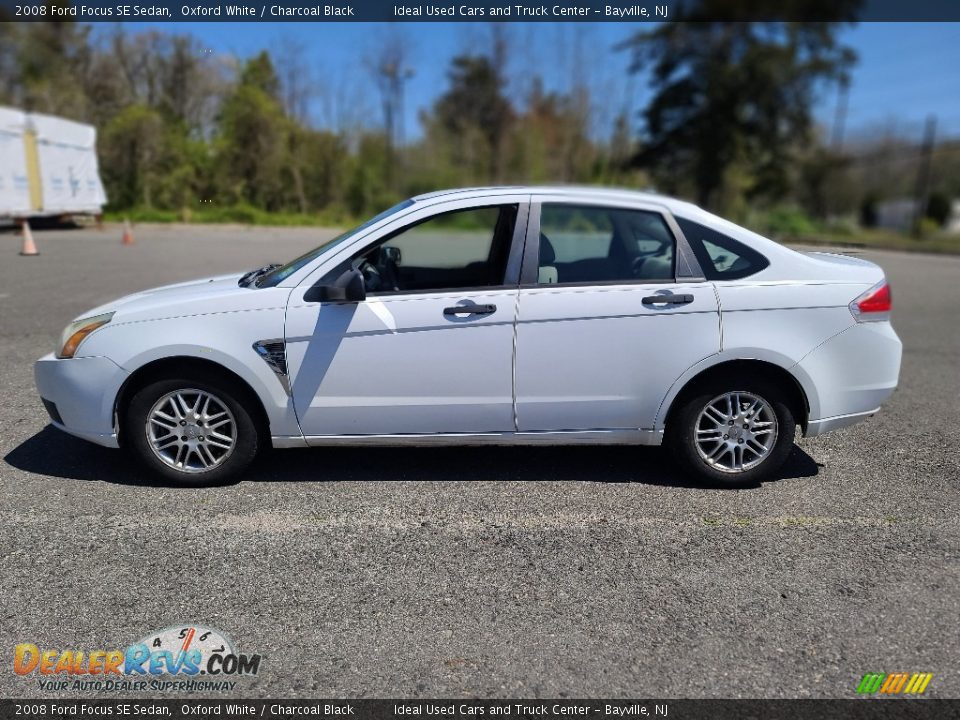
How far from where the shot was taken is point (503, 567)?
3480 millimetres

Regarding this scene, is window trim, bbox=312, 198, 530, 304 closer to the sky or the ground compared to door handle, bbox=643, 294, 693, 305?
closer to the sky

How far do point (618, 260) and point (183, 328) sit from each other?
2476mm

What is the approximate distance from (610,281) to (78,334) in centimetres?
299

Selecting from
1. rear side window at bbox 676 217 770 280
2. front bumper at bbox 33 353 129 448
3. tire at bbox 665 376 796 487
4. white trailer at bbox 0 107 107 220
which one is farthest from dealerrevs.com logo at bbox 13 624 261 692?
white trailer at bbox 0 107 107 220

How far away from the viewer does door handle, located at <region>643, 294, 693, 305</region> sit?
13.8 ft

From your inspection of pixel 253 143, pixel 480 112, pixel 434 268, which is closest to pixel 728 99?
pixel 480 112

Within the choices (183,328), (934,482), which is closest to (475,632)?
(183,328)

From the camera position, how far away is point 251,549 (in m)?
3.61

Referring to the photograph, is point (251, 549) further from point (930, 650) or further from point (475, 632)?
point (930, 650)

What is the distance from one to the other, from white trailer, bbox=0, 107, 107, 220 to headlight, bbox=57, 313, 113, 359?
16.5 m

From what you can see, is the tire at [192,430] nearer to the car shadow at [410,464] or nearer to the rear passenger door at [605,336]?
the car shadow at [410,464]

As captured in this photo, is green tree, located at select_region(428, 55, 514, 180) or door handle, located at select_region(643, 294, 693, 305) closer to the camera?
door handle, located at select_region(643, 294, 693, 305)

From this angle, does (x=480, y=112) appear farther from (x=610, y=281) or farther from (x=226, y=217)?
(x=610, y=281)

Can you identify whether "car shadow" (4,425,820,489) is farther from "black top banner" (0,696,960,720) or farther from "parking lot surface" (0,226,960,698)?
"black top banner" (0,696,960,720)
